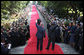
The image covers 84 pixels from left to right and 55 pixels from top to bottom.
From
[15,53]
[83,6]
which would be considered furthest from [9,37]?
[83,6]

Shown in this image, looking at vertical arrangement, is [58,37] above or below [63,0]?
below

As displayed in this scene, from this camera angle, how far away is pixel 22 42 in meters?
8.59

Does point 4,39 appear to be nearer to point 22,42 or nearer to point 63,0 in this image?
point 22,42

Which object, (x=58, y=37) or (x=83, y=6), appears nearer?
(x=83, y=6)

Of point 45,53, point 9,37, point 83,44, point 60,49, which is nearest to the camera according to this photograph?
point 83,44

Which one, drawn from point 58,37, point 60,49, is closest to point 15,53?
point 60,49

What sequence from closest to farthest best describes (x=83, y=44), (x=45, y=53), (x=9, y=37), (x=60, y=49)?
(x=83, y=44), (x=45, y=53), (x=60, y=49), (x=9, y=37)

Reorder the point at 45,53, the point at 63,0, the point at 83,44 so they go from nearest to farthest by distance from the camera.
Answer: the point at 83,44, the point at 45,53, the point at 63,0

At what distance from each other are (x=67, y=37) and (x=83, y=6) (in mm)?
2085

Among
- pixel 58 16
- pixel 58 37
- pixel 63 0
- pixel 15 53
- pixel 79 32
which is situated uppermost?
pixel 63 0

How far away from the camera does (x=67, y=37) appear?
8219mm

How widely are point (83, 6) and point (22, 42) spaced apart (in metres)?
4.30

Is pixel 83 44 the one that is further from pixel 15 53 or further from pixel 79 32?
pixel 15 53

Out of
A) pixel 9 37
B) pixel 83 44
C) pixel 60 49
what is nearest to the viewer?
pixel 83 44
